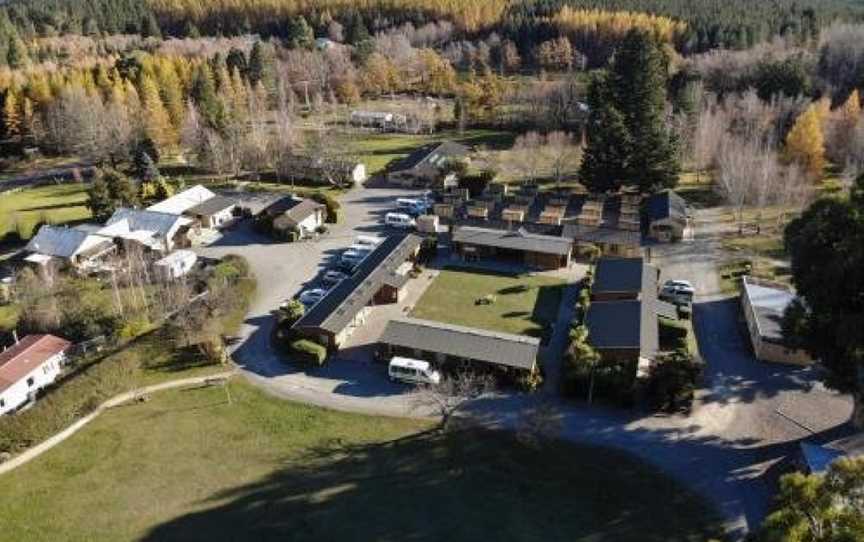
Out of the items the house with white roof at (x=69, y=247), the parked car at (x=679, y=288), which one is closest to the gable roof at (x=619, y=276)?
the parked car at (x=679, y=288)

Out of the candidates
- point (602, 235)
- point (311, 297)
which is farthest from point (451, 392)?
point (602, 235)

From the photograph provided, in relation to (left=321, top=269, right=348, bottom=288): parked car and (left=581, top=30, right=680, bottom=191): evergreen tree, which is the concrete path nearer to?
(left=321, top=269, right=348, bottom=288): parked car

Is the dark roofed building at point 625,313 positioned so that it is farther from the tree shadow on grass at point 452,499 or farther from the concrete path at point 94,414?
the concrete path at point 94,414

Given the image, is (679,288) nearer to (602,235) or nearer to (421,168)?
(602,235)

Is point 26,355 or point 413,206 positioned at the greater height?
point 413,206

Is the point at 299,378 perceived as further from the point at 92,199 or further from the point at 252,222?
the point at 92,199

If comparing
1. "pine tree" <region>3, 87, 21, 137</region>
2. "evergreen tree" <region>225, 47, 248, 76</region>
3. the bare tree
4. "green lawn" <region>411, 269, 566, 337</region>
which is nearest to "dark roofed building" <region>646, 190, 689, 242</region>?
"green lawn" <region>411, 269, 566, 337</region>

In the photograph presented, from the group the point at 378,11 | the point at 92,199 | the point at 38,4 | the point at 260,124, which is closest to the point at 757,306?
the point at 92,199
